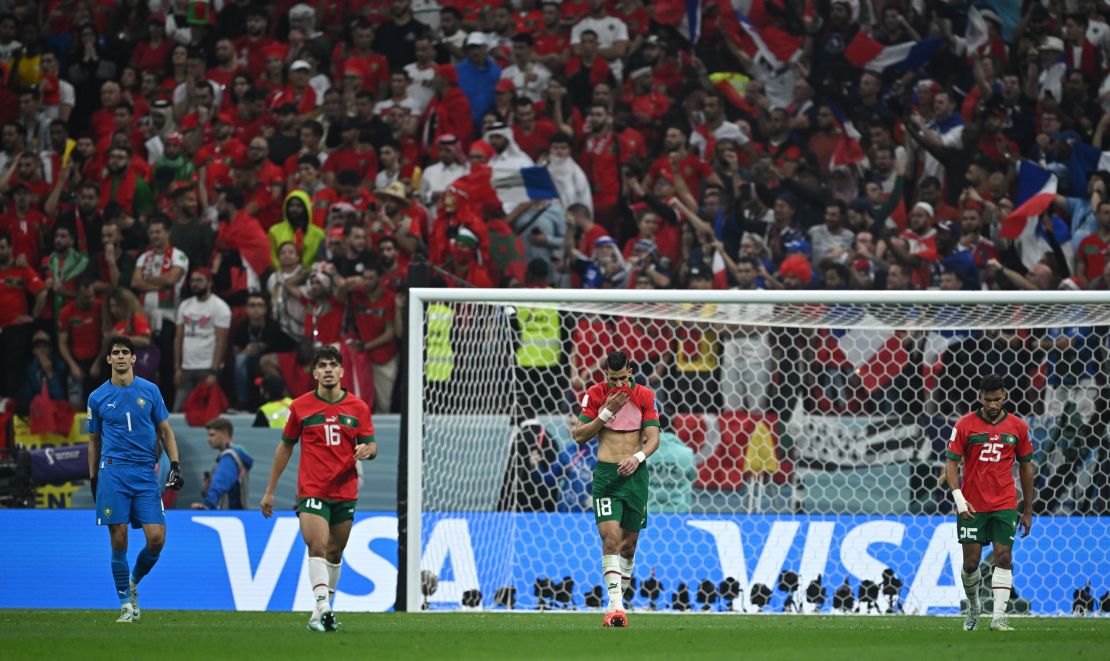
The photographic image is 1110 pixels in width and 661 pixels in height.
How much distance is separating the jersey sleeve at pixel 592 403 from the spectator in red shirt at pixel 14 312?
8853 millimetres

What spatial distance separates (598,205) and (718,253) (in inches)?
72.5

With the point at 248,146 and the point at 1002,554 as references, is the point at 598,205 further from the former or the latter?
the point at 1002,554

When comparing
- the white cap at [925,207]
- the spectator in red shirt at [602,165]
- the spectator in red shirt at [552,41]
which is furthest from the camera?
the spectator in red shirt at [552,41]

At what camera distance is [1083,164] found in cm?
1631

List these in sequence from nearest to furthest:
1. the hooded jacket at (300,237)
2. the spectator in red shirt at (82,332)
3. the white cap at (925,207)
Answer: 1. the white cap at (925,207)
2. the spectator in red shirt at (82,332)
3. the hooded jacket at (300,237)

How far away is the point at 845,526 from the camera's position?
41.1 ft

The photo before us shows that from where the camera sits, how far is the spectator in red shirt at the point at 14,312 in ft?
54.7

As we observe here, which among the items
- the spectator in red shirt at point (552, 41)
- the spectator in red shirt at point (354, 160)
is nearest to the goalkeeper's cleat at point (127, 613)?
the spectator in red shirt at point (354, 160)

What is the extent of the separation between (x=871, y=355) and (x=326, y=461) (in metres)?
5.93

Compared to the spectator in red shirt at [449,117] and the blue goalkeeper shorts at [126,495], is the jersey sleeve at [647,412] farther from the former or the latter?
the spectator in red shirt at [449,117]

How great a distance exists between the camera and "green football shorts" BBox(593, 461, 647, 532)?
33.5ft

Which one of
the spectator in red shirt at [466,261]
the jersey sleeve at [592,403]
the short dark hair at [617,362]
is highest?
the spectator in red shirt at [466,261]

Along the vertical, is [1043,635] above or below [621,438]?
below

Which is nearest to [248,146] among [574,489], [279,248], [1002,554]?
[279,248]
